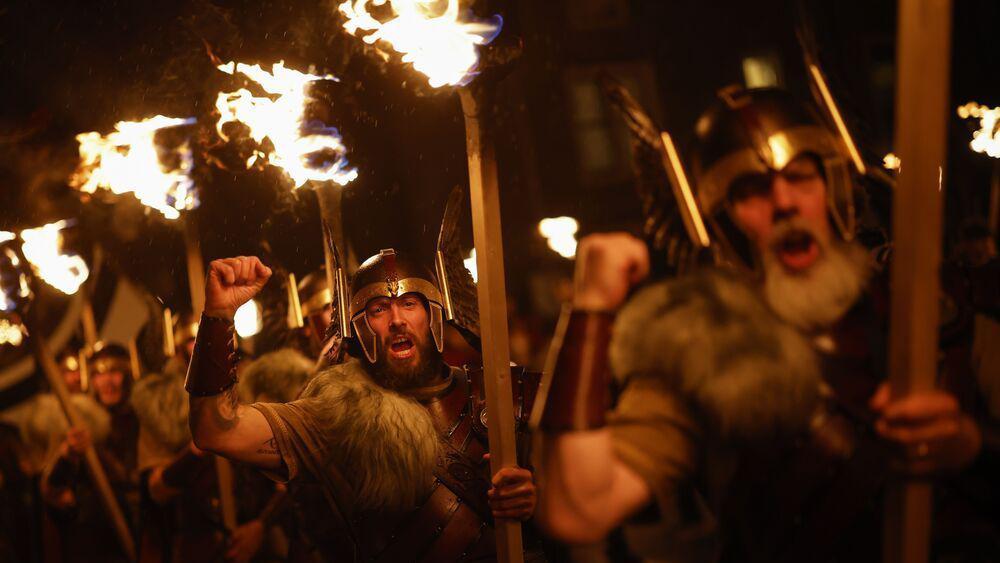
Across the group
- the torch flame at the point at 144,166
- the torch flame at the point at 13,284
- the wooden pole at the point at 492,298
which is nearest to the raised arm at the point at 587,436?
the wooden pole at the point at 492,298

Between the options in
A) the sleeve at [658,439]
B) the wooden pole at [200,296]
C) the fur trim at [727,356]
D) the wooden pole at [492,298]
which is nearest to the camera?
the fur trim at [727,356]

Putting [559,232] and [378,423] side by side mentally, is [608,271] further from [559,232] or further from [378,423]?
[559,232]

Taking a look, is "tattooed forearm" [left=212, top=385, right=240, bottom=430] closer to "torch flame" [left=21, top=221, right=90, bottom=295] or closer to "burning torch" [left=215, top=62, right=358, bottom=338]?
"burning torch" [left=215, top=62, right=358, bottom=338]

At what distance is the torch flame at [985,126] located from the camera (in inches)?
145

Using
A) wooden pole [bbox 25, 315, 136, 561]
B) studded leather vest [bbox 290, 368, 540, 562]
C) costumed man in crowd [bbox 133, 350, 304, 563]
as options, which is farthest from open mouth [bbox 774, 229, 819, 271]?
wooden pole [bbox 25, 315, 136, 561]

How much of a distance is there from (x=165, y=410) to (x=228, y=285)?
2.90 m

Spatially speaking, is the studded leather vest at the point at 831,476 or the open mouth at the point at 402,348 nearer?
the studded leather vest at the point at 831,476

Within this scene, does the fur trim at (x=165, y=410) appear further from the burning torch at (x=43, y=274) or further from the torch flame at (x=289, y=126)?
the torch flame at (x=289, y=126)

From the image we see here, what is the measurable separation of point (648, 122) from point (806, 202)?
1.92ft

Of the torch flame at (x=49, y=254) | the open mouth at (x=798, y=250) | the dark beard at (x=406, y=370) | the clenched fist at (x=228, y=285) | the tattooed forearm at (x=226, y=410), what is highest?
the torch flame at (x=49, y=254)

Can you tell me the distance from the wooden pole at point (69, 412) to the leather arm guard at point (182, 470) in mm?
368

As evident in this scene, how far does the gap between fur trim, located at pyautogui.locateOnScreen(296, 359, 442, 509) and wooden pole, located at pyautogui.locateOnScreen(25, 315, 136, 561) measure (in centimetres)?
207

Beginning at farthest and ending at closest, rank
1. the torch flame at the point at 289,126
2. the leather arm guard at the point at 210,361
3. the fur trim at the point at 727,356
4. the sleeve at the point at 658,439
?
the torch flame at the point at 289,126 < the leather arm guard at the point at 210,361 < the sleeve at the point at 658,439 < the fur trim at the point at 727,356

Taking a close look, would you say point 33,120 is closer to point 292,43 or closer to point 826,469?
point 292,43
